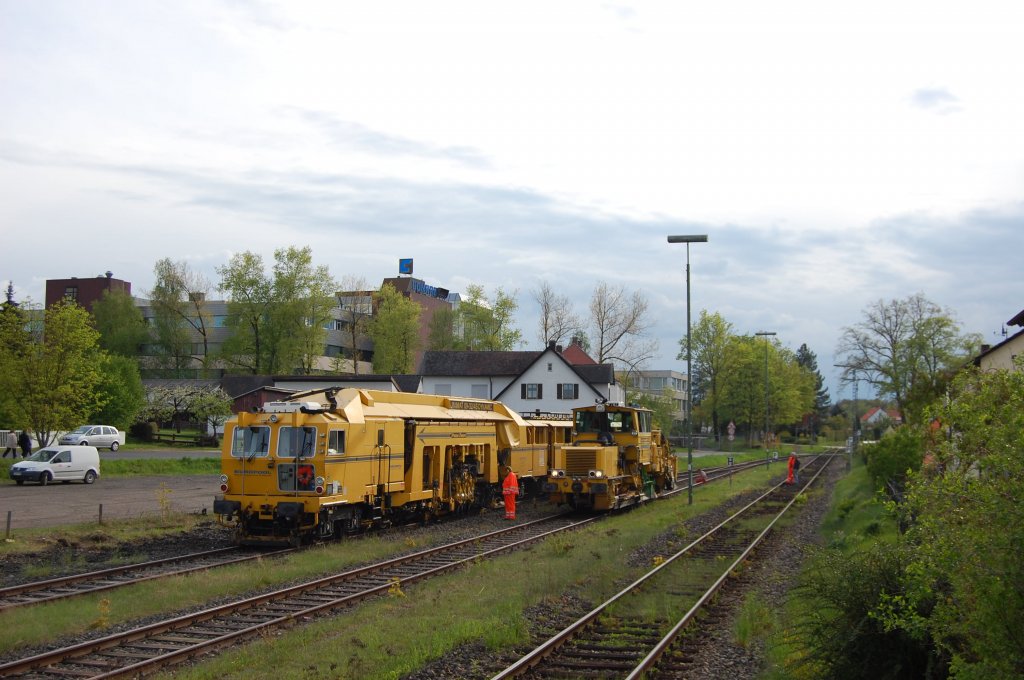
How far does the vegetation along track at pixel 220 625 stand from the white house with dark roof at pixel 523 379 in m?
44.5

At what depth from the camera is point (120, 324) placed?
84.1 meters

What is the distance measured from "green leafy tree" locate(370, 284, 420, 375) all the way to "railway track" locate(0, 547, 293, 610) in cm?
6291

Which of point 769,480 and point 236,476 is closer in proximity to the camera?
point 236,476

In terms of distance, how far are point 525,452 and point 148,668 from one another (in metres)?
20.6

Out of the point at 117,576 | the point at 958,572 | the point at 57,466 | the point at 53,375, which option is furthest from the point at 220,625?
the point at 53,375

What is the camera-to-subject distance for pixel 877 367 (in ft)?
207

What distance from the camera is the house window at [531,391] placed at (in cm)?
6362

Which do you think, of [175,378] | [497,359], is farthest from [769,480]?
[175,378]

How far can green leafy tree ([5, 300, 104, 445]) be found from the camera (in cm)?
3356

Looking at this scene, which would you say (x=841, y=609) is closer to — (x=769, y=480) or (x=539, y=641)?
(x=539, y=641)

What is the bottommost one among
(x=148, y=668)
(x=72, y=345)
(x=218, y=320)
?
(x=148, y=668)

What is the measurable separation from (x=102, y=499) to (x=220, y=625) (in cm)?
1936

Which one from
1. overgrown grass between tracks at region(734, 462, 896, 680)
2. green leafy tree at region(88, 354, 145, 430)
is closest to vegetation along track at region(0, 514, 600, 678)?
overgrown grass between tracks at region(734, 462, 896, 680)

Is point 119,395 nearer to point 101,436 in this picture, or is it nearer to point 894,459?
point 101,436
